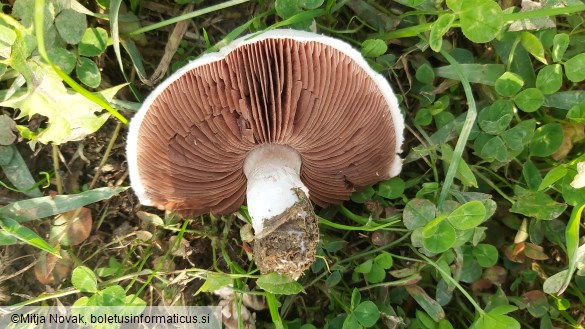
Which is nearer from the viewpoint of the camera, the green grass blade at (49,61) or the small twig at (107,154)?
the green grass blade at (49,61)

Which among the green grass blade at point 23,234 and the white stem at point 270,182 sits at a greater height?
the white stem at point 270,182

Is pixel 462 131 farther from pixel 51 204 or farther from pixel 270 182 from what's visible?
pixel 51 204

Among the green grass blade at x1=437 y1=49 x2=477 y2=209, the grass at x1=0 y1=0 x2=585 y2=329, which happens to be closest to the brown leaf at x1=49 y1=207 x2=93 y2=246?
the grass at x1=0 y1=0 x2=585 y2=329

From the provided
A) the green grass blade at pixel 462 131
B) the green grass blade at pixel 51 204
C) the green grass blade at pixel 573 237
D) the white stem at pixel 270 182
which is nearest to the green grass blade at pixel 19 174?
the green grass blade at pixel 51 204

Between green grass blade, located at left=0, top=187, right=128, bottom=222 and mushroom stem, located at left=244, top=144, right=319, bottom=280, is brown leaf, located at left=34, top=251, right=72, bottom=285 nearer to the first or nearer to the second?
green grass blade, located at left=0, top=187, right=128, bottom=222

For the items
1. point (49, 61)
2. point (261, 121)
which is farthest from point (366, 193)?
point (49, 61)

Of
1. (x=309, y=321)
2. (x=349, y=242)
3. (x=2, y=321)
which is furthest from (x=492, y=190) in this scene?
(x=2, y=321)

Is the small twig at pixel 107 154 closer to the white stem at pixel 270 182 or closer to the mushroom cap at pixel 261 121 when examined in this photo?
the mushroom cap at pixel 261 121
